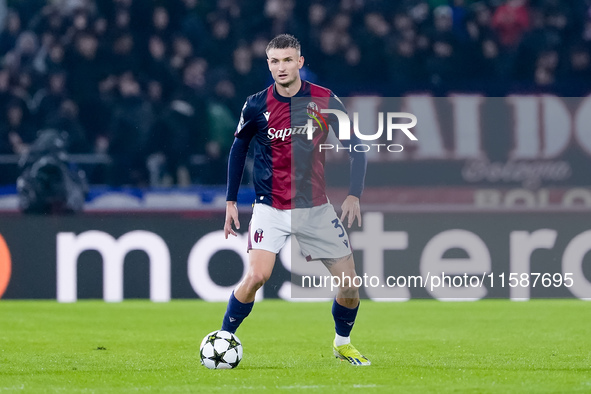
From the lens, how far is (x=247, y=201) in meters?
10.9

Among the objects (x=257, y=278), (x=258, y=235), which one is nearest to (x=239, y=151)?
(x=258, y=235)

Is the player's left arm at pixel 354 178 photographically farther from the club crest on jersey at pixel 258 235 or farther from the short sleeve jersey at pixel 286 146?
the club crest on jersey at pixel 258 235

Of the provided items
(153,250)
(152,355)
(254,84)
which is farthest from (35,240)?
(152,355)

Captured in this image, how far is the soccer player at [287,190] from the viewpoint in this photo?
19.2 feet

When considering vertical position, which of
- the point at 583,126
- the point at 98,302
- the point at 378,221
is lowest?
the point at 98,302

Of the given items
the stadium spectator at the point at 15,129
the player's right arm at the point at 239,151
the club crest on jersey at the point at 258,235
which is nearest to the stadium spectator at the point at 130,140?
the stadium spectator at the point at 15,129

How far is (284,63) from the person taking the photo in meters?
5.85

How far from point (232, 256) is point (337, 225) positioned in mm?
4344

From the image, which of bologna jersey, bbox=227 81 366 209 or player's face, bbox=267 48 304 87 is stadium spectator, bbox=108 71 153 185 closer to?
bologna jersey, bbox=227 81 366 209

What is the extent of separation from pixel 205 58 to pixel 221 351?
271 inches

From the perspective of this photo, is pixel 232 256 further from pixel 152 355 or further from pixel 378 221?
pixel 152 355

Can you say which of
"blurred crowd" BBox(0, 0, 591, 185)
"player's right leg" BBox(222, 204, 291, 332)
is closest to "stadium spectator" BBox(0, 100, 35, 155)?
"blurred crowd" BBox(0, 0, 591, 185)

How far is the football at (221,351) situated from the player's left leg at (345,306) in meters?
0.68

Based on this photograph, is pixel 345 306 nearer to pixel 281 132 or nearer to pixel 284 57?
pixel 281 132
